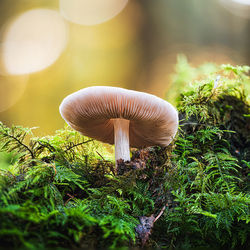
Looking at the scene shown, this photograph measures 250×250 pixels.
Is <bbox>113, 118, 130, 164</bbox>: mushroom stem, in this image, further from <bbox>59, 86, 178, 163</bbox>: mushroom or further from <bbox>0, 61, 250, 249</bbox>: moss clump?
<bbox>0, 61, 250, 249</bbox>: moss clump

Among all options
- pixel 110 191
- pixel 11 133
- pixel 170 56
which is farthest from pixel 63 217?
pixel 170 56

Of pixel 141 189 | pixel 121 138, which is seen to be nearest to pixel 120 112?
pixel 121 138

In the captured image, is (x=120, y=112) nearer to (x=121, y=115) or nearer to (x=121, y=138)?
(x=121, y=115)

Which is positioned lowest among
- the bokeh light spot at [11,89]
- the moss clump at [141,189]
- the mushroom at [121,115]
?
the moss clump at [141,189]

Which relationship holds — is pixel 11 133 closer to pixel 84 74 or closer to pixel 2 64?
pixel 84 74

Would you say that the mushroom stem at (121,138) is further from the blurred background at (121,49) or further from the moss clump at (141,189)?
the blurred background at (121,49)

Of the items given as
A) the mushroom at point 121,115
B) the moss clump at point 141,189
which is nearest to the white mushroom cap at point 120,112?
the mushroom at point 121,115

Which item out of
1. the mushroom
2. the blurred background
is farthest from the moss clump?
the blurred background
